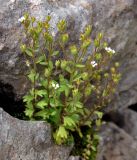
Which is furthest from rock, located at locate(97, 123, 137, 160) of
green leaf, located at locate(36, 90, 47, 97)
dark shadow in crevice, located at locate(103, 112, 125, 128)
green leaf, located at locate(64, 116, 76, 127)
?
green leaf, located at locate(36, 90, 47, 97)

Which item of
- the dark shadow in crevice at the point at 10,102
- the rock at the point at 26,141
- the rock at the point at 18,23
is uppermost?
the rock at the point at 18,23

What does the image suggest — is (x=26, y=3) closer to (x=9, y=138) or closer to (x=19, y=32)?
(x=19, y=32)

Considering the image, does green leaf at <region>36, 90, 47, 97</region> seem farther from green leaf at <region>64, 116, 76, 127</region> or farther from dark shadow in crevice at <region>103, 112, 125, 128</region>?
dark shadow in crevice at <region>103, 112, 125, 128</region>

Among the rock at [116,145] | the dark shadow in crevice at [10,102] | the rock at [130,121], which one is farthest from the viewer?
the rock at [130,121]

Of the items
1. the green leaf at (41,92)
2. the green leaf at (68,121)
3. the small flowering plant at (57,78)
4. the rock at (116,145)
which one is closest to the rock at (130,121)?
the rock at (116,145)

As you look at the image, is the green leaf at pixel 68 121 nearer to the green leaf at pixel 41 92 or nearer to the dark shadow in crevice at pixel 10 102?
the green leaf at pixel 41 92

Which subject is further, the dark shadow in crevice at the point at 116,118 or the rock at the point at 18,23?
the dark shadow in crevice at the point at 116,118

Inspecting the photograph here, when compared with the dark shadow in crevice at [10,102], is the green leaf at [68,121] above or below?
below

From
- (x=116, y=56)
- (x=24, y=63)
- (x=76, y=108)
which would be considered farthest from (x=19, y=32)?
(x=116, y=56)
